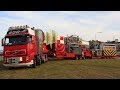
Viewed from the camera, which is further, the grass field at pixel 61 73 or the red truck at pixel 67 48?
the red truck at pixel 67 48

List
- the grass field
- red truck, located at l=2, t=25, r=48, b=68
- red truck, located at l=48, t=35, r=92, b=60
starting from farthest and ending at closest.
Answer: red truck, located at l=48, t=35, r=92, b=60 → red truck, located at l=2, t=25, r=48, b=68 → the grass field

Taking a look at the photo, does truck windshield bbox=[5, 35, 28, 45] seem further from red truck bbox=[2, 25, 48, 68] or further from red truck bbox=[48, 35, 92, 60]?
red truck bbox=[48, 35, 92, 60]

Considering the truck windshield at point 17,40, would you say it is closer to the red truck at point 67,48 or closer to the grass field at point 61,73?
the grass field at point 61,73

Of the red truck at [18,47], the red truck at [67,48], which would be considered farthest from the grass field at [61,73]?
the red truck at [67,48]

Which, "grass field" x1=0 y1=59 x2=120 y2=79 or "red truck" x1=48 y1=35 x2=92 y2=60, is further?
"red truck" x1=48 y1=35 x2=92 y2=60

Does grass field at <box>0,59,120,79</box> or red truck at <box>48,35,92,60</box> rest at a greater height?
red truck at <box>48,35,92,60</box>

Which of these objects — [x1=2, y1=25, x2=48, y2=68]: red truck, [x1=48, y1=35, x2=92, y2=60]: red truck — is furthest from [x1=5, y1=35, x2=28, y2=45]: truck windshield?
[x1=48, y1=35, x2=92, y2=60]: red truck

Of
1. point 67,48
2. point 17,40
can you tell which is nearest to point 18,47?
point 17,40

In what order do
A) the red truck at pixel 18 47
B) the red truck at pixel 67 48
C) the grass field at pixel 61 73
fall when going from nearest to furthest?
1. the grass field at pixel 61 73
2. the red truck at pixel 18 47
3. the red truck at pixel 67 48

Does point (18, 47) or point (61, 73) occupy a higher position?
point (18, 47)

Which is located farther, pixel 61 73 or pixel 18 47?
pixel 18 47

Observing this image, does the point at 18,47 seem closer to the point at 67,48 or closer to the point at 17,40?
the point at 17,40
